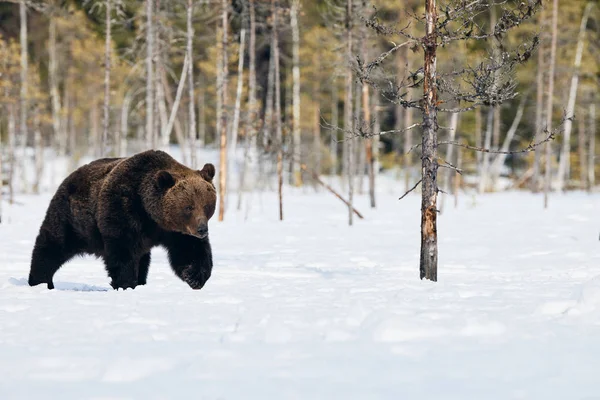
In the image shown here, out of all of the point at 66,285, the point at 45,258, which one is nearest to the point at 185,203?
the point at 45,258

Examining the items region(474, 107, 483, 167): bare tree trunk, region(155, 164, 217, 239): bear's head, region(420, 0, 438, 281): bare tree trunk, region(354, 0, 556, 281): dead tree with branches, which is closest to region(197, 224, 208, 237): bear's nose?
region(155, 164, 217, 239): bear's head

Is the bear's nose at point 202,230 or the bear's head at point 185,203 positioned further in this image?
the bear's head at point 185,203

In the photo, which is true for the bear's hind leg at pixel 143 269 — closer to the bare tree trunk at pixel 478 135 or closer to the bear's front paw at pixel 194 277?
the bear's front paw at pixel 194 277

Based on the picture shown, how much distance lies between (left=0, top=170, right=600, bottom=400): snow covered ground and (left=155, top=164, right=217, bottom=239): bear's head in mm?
645

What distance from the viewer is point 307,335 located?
4180mm

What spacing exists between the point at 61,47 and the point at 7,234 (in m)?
24.3

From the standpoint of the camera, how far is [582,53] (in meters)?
30.8

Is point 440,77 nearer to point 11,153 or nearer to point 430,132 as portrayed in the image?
point 430,132

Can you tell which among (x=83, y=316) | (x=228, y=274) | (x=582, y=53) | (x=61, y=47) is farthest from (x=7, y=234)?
(x=582, y=53)

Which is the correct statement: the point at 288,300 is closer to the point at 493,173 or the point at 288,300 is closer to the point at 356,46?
the point at 356,46

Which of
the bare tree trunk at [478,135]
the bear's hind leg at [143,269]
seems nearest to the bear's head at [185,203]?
the bear's hind leg at [143,269]

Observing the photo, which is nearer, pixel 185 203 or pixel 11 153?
pixel 185 203

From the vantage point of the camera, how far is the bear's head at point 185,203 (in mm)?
6414

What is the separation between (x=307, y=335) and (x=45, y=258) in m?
3.96
